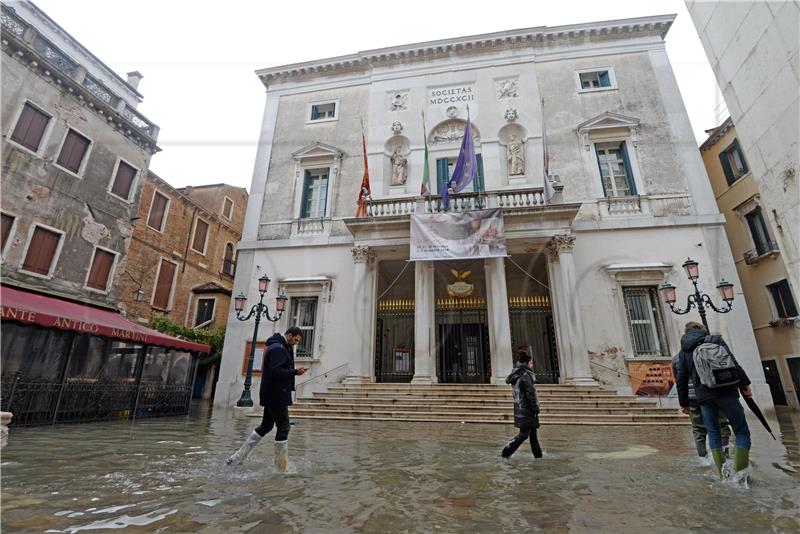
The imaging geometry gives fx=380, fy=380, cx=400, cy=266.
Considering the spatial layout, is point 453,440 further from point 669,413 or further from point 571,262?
point 571,262

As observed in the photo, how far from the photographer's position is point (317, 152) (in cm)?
1706

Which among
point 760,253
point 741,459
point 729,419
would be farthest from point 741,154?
point 741,459

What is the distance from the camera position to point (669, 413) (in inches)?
383

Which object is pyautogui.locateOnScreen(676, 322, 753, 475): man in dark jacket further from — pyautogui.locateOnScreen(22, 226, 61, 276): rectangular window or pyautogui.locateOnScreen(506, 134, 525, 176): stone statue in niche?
pyautogui.locateOnScreen(22, 226, 61, 276): rectangular window

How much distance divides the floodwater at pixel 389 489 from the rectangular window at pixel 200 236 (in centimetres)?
1736

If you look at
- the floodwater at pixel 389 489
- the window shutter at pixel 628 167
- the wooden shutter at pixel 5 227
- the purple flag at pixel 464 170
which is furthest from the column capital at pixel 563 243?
the wooden shutter at pixel 5 227

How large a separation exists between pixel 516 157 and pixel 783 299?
11.8 m

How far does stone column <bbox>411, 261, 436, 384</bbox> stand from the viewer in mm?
12414

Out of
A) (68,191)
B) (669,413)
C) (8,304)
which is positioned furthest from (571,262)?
(68,191)

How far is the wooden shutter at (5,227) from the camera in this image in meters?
12.4

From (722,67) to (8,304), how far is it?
13946 millimetres

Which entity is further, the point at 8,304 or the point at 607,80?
the point at 607,80

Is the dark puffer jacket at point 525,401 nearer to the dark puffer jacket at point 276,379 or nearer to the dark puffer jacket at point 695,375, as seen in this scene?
the dark puffer jacket at point 695,375

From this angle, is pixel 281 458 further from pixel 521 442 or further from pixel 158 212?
pixel 158 212
